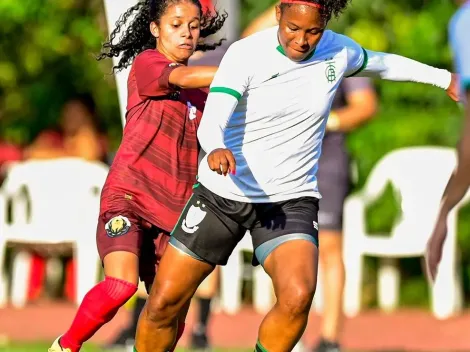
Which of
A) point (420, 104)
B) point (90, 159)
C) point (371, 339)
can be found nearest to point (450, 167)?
point (420, 104)

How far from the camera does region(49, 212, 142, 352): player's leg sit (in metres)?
6.65

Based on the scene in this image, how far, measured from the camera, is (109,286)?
6664 mm

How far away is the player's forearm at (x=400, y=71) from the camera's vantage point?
667 cm

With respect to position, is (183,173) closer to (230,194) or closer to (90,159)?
(230,194)

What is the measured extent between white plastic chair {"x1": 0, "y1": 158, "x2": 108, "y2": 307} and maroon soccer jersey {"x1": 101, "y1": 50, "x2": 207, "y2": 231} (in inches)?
220

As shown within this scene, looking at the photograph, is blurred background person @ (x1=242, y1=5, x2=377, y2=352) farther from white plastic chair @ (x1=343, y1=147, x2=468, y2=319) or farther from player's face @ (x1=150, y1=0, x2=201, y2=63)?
white plastic chair @ (x1=343, y1=147, x2=468, y2=319)

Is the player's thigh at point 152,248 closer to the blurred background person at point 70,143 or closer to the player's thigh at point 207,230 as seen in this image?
the player's thigh at point 207,230

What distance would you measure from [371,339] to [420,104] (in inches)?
129

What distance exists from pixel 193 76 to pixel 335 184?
3375 millimetres

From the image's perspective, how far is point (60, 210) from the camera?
12.7 metres

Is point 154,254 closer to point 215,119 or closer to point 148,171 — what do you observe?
point 148,171

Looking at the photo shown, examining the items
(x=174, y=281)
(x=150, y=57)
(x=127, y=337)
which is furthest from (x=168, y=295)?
(x=127, y=337)

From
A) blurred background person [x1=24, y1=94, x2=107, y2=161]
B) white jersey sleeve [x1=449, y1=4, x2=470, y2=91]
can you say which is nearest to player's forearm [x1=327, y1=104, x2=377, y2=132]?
blurred background person [x1=24, y1=94, x2=107, y2=161]

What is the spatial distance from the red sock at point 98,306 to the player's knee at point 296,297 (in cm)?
84
